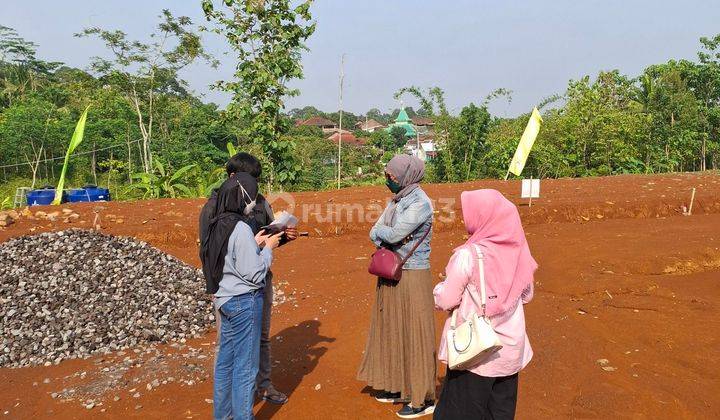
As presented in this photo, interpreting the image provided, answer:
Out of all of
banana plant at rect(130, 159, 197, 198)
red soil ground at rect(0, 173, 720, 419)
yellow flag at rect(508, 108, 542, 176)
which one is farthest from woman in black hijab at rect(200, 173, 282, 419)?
banana plant at rect(130, 159, 197, 198)

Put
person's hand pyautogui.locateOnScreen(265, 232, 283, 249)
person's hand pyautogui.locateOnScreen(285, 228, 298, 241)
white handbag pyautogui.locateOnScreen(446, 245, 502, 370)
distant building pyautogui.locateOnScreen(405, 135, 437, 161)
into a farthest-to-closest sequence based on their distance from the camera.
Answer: distant building pyautogui.locateOnScreen(405, 135, 437, 161) < person's hand pyautogui.locateOnScreen(285, 228, 298, 241) < person's hand pyautogui.locateOnScreen(265, 232, 283, 249) < white handbag pyautogui.locateOnScreen(446, 245, 502, 370)

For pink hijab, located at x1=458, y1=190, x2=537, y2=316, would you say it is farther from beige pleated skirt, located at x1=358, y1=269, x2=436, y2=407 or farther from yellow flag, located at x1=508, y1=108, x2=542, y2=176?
yellow flag, located at x1=508, y1=108, x2=542, y2=176

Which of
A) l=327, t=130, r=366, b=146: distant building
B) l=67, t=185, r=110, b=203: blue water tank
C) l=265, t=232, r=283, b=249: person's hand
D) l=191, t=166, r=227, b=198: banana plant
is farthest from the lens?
l=327, t=130, r=366, b=146: distant building

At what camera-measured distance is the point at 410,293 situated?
3568mm

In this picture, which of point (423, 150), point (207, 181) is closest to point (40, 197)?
point (207, 181)

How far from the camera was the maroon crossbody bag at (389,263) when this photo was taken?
3.48 meters

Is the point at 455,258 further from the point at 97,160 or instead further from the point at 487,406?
the point at 97,160

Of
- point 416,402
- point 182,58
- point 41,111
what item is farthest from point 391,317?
point 41,111

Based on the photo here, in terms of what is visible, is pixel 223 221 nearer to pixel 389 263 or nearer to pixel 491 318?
pixel 389 263

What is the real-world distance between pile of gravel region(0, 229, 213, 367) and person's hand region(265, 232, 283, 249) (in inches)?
105

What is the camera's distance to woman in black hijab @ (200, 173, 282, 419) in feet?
9.96

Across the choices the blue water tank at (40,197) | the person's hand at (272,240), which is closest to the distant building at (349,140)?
the blue water tank at (40,197)

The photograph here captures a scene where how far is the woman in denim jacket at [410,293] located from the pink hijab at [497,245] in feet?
3.33

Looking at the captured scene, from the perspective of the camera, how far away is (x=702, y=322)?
5121 millimetres
